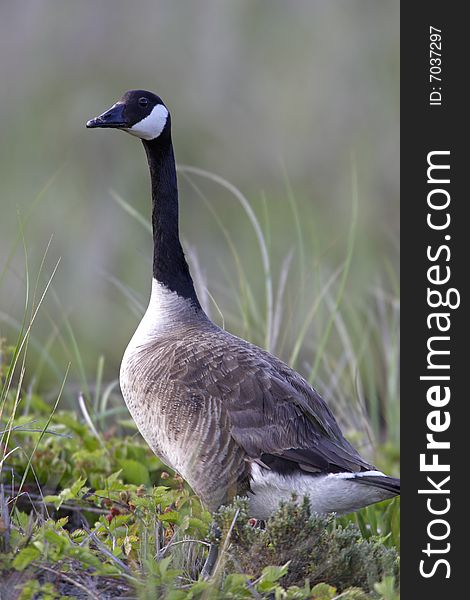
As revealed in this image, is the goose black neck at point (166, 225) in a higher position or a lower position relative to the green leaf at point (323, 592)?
higher

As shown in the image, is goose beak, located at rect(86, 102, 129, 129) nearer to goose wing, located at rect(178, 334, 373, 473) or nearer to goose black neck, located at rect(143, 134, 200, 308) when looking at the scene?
goose black neck, located at rect(143, 134, 200, 308)

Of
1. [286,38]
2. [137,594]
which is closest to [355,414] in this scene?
[137,594]

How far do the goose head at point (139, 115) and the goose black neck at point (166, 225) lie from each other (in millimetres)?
114

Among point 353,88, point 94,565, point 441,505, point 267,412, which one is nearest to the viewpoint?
point 94,565

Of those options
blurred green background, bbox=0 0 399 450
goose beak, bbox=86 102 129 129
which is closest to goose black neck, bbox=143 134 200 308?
goose beak, bbox=86 102 129 129

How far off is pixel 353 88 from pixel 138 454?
7.07 m

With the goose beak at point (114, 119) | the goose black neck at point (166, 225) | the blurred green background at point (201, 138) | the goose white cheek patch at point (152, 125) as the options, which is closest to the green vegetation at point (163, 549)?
the goose black neck at point (166, 225)

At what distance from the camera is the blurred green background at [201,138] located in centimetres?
1011

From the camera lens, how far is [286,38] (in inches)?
476

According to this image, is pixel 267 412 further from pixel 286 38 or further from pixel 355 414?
pixel 286 38

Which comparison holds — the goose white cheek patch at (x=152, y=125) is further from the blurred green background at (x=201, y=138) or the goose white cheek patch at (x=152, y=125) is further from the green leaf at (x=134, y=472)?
the blurred green background at (x=201, y=138)

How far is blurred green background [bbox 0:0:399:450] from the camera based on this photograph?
10.1 meters

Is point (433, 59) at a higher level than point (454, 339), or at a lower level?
higher

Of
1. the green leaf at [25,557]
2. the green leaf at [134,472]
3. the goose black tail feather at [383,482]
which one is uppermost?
the goose black tail feather at [383,482]
